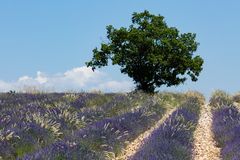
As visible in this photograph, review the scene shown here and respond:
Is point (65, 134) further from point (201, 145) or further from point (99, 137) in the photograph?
point (201, 145)

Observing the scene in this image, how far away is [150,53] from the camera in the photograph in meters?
32.7

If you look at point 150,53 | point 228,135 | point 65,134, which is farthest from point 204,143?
point 150,53

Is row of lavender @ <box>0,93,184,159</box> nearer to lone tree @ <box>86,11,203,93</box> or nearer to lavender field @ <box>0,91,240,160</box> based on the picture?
lavender field @ <box>0,91,240,160</box>

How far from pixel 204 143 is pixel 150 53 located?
60.7 feet

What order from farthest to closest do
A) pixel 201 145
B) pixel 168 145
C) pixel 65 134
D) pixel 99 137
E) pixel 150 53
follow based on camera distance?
1. pixel 150 53
2. pixel 201 145
3. pixel 65 134
4. pixel 99 137
5. pixel 168 145

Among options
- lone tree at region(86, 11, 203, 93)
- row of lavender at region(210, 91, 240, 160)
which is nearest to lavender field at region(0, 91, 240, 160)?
row of lavender at region(210, 91, 240, 160)

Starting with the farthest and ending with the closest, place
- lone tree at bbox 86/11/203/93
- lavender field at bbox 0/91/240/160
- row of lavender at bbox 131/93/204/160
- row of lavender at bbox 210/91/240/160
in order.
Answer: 1. lone tree at bbox 86/11/203/93
2. row of lavender at bbox 210/91/240/160
3. lavender field at bbox 0/91/240/160
4. row of lavender at bbox 131/93/204/160

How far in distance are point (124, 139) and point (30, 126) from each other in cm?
272

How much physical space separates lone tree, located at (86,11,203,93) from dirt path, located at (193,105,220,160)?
13.1 m

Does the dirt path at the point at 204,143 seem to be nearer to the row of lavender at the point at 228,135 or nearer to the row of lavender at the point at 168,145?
the row of lavender at the point at 228,135

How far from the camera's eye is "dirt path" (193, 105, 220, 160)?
1263 centimetres

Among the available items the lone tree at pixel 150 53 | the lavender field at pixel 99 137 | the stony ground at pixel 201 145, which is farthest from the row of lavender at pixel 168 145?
the lone tree at pixel 150 53

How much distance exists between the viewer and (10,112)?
15609 mm

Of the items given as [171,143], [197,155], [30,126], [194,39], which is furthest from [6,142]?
[194,39]
